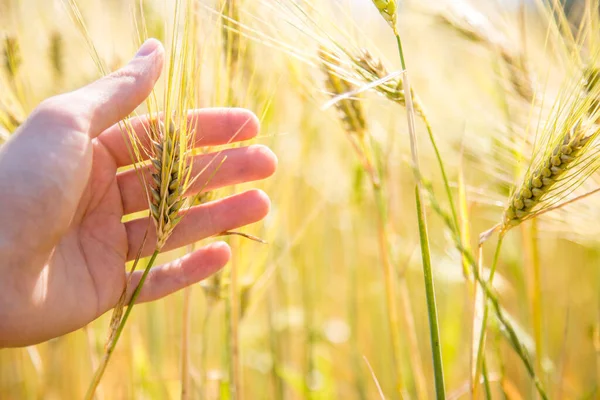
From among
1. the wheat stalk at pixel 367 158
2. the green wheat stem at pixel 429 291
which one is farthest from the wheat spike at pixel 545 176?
the wheat stalk at pixel 367 158

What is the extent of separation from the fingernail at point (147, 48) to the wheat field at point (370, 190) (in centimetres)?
2

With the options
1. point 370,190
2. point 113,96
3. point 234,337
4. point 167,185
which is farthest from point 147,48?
point 370,190

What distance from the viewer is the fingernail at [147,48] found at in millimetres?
743

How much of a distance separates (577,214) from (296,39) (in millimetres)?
560

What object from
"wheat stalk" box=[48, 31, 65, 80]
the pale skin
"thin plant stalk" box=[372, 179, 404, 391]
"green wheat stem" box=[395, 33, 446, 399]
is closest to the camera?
"green wheat stem" box=[395, 33, 446, 399]

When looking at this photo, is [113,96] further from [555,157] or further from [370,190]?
[370,190]

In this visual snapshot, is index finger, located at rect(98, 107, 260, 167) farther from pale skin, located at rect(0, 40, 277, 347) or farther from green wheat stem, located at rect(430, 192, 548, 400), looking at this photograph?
green wheat stem, located at rect(430, 192, 548, 400)

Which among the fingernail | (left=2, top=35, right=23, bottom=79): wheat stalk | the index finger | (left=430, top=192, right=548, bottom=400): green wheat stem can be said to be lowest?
(left=430, top=192, right=548, bottom=400): green wheat stem

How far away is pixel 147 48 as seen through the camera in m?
0.76

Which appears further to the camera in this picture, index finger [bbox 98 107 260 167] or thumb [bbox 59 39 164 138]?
index finger [bbox 98 107 260 167]

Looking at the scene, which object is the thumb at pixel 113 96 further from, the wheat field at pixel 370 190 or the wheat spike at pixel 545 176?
the wheat spike at pixel 545 176

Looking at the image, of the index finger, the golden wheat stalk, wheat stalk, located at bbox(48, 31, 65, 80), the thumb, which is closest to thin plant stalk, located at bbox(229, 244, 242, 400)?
the index finger

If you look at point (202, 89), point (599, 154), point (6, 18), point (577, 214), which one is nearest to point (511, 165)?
point (577, 214)

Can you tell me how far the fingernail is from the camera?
74 cm
